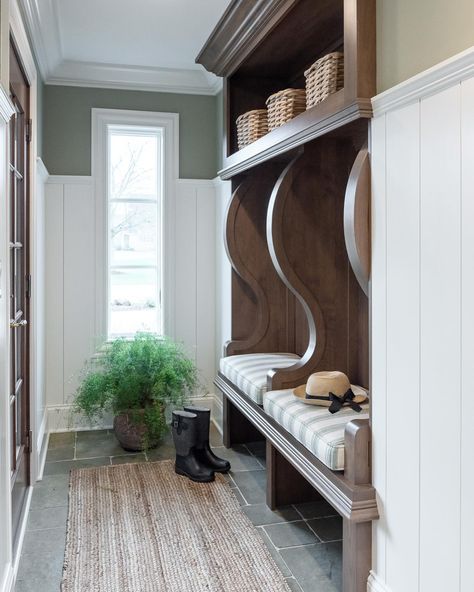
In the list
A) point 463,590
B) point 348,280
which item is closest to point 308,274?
point 348,280

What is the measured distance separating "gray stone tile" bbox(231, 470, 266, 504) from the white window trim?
1.42 m

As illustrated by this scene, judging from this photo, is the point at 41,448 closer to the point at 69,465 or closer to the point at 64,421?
the point at 69,465

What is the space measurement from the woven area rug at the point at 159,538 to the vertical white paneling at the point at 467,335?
3.05 ft

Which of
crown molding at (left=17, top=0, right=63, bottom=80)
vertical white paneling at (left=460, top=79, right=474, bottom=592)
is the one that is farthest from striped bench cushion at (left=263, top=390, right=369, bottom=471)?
crown molding at (left=17, top=0, right=63, bottom=80)

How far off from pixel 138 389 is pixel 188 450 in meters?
0.65

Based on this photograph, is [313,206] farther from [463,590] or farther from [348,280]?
[463,590]

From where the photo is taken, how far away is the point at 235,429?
3.83 m

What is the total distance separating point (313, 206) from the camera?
2.87 m

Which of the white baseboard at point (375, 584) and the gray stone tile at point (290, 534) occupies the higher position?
the white baseboard at point (375, 584)

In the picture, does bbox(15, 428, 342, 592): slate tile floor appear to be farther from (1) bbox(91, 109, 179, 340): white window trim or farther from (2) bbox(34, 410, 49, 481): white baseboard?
(1) bbox(91, 109, 179, 340): white window trim

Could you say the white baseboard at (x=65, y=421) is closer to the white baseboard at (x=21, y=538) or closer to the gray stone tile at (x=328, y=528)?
the white baseboard at (x=21, y=538)

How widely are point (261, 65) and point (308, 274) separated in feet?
4.36

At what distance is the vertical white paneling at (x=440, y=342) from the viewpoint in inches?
59.9

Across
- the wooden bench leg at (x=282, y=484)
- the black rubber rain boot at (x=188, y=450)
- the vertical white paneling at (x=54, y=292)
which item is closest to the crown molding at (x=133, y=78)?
the vertical white paneling at (x=54, y=292)
